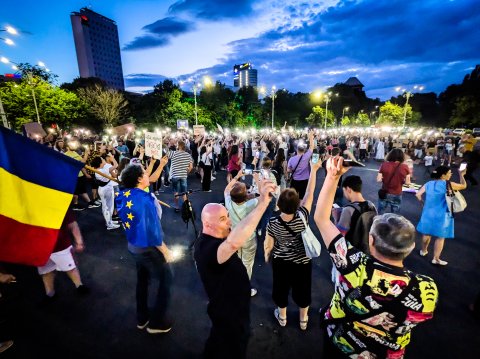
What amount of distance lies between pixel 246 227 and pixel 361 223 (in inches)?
80.4

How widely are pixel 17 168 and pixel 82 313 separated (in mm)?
2667

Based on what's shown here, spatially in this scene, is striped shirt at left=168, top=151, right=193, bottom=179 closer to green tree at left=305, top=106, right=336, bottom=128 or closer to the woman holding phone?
the woman holding phone

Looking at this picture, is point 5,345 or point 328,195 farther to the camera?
point 5,345

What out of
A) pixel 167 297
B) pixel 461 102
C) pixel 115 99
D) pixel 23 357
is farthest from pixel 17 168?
pixel 461 102

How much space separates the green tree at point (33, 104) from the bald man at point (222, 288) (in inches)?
1177

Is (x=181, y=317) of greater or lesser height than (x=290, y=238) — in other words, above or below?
below

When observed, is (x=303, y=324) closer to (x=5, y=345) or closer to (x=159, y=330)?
(x=159, y=330)

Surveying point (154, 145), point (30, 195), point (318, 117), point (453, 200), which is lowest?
point (453, 200)

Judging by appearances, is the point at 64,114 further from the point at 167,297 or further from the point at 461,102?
the point at 461,102

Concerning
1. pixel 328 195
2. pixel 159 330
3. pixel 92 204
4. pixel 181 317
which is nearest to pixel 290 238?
pixel 328 195

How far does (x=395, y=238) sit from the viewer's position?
5.25ft

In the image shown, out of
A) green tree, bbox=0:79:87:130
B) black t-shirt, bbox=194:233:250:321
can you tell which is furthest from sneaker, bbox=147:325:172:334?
green tree, bbox=0:79:87:130

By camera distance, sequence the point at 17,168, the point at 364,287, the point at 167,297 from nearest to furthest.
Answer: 1. the point at 364,287
2. the point at 17,168
3. the point at 167,297

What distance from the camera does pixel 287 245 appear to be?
3129 millimetres
